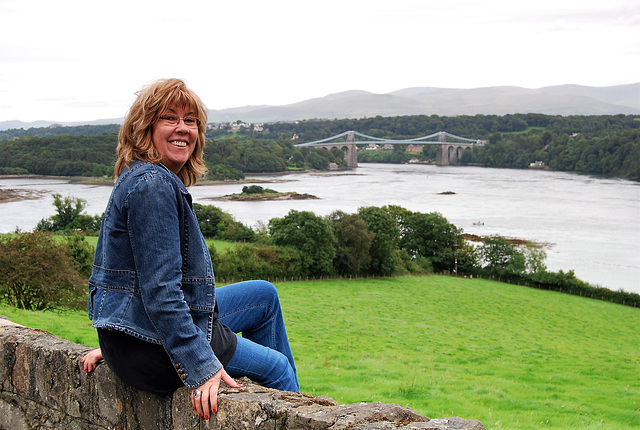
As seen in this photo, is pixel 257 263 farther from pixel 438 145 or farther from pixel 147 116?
pixel 438 145

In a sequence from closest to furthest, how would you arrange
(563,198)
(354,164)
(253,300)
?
(253,300), (563,198), (354,164)

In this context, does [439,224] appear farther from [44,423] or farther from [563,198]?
[44,423]

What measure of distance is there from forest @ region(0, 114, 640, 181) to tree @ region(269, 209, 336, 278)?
2604 centimetres

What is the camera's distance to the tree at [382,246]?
31.3 metres

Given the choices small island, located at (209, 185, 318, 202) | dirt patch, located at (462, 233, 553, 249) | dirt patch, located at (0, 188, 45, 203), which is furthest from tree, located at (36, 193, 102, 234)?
dirt patch, located at (462, 233, 553, 249)

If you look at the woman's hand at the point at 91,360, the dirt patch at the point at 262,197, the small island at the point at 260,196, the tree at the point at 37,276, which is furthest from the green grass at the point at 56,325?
the dirt patch at the point at 262,197

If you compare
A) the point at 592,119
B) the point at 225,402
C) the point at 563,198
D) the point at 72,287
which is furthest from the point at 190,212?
the point at 592,119

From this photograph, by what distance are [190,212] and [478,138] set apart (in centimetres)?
13168

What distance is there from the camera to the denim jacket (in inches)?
74.9

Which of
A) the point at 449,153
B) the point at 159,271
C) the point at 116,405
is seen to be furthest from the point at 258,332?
the point at 449,153

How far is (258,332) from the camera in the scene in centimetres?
270

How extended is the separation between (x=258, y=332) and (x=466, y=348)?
1230 centimetres

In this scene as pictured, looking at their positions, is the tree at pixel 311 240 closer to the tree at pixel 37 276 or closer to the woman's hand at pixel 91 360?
the tree at pixel 37 276

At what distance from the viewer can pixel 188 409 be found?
2.09m
